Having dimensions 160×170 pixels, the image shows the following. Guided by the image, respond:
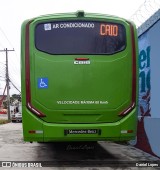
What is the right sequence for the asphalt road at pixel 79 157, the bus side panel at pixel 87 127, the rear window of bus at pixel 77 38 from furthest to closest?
1. the asphalt road at pixel 79 157
2. the rear window of bus at pixel 77 38
3. the bus side panel at pixel 87 127

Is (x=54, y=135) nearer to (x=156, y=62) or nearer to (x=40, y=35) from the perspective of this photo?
(x=40, y=35)

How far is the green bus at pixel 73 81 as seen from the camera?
911 cm

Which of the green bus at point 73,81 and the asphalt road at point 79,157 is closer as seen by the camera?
the green bus at point 73,81

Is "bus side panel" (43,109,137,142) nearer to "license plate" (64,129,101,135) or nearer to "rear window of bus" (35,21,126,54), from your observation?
"license plate" (64,129,101,135)

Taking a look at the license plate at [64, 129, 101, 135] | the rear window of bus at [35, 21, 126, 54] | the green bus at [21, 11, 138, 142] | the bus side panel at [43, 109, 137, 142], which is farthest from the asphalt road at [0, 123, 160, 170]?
the rear window of bus at [35, 21, 126, 54]

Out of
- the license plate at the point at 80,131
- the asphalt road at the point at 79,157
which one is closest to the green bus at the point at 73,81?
the license plate at the point at 80,131

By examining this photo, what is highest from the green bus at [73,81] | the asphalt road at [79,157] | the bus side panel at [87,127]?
the green bus at [73,81]

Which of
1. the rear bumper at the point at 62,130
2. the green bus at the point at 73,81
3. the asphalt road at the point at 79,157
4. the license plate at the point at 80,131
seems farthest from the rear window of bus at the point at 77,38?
the asphalt road at the point at 79,157

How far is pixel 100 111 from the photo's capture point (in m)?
9.18

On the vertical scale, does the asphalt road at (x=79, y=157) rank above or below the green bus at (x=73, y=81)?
below

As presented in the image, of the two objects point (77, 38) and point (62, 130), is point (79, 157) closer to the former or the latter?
point (62, 130)

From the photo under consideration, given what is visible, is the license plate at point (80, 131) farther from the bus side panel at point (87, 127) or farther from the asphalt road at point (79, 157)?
the asphalt road at point (79, 157)

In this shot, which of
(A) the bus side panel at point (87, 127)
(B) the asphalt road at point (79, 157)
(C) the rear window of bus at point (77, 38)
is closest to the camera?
(A) the bus side panel at point (87, 127)

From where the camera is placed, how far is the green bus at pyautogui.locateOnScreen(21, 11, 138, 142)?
359 inches
